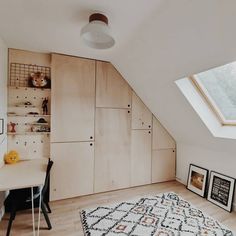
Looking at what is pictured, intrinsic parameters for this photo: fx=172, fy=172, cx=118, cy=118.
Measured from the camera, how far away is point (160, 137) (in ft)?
11.7

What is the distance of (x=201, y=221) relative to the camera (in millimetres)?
2250

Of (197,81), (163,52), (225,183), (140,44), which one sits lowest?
(225,183)

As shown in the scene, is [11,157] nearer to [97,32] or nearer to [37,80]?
[37,80]

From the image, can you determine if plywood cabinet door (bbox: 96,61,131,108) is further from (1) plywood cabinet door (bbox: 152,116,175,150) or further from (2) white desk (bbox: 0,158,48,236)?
(2) white desk (bbox: 0,158,48,236)

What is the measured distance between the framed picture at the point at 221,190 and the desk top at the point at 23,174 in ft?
8.50

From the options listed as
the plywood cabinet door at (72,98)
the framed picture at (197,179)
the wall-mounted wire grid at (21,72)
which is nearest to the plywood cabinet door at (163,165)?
the framed picture at (197,179)

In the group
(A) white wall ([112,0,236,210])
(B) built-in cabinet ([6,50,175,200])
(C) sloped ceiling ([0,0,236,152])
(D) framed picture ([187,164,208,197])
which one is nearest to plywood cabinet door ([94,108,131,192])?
(B) built-in cabinet ([6,50,175,200])

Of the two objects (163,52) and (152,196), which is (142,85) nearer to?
(163,52)

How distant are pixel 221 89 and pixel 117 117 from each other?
1680 millimetres

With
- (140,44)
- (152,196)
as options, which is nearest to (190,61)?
(140,44)

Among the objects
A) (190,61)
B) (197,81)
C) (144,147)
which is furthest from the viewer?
(144,147)

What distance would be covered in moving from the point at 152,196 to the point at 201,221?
2.81ft

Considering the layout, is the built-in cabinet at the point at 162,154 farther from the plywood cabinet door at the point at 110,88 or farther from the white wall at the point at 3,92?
the white wall at the point at 3,92

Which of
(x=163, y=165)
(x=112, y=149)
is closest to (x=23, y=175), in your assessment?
(x=112, y=149)
